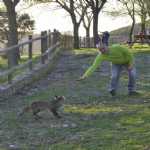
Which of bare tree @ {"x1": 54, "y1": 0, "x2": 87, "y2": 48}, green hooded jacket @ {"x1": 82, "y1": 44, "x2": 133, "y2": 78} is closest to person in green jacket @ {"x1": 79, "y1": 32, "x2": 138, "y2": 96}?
green hooded jacket @ {"x1": 82, "y1": 44, "x2": 133, "y2": 78}

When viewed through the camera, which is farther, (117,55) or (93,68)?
(117,55)

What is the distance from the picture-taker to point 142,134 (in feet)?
28.0

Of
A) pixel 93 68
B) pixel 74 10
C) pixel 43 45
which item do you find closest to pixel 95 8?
pixel 74 10

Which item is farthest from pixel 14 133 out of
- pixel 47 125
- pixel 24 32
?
pixel 24 32

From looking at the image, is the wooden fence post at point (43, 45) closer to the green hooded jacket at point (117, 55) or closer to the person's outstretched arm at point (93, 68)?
the green hooded jacket at point (117, 55)

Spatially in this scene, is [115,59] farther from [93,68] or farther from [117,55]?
[93,68]

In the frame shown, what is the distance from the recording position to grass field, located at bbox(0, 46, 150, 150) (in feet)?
26.7

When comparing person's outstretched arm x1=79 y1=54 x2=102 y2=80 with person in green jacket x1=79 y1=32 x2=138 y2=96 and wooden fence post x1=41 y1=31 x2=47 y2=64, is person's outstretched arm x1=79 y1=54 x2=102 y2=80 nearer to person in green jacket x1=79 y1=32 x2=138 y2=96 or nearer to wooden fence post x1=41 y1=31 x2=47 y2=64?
person in green jacket x1=79 y1=32 x2=138 y2=96

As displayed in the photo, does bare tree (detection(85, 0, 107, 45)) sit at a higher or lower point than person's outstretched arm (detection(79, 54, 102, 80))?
higher

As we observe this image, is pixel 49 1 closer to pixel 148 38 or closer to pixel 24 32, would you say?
pixel 148 38

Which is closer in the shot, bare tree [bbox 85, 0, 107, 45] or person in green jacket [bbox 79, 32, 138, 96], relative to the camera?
person in green jacket [bbox 79, 32, 138, 96]

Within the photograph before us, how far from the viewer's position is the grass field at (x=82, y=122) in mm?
8125

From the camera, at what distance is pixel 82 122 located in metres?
9.85

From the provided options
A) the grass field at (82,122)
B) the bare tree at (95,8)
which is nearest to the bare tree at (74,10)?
the bare tree at (95,8)
